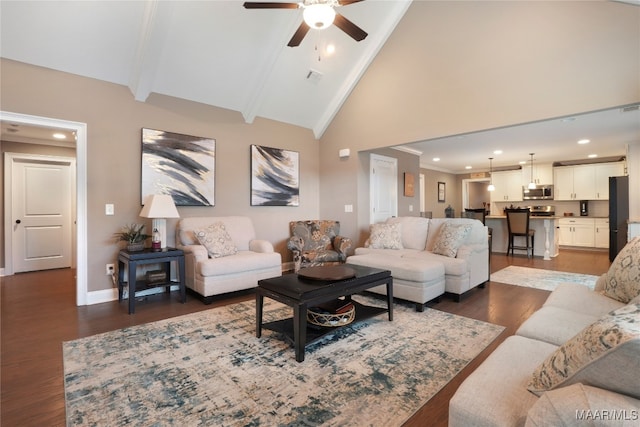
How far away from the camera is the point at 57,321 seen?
2982 mm

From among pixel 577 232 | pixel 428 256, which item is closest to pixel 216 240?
pixel 428 256

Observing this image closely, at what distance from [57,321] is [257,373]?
2.36 meters

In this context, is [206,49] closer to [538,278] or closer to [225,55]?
[225,55]

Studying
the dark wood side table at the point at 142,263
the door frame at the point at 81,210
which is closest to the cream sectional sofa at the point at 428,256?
the dark wood side table at the point at 142,263

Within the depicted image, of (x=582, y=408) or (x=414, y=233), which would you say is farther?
(x=414, y=233)

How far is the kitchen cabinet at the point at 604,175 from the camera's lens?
24.2 feet

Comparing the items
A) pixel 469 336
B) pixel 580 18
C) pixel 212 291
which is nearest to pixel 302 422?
pixel 469 336

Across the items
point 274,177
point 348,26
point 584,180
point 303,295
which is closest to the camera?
point 303,295

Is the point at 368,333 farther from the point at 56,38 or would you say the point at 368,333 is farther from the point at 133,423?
the point at 56,38

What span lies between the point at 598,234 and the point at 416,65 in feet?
22.9

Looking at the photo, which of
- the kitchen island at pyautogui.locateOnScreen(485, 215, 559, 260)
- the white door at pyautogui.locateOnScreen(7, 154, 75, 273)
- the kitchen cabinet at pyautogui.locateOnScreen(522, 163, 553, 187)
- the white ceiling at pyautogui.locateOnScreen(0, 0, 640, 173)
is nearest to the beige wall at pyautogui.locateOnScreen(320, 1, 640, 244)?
the white ceiling at pyautogui.locateOnScreen(0, 0, 640, 173)

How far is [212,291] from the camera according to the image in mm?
3494

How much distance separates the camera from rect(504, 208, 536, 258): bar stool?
6477 millimetres

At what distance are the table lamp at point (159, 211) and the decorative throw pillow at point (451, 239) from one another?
3.25 meters
